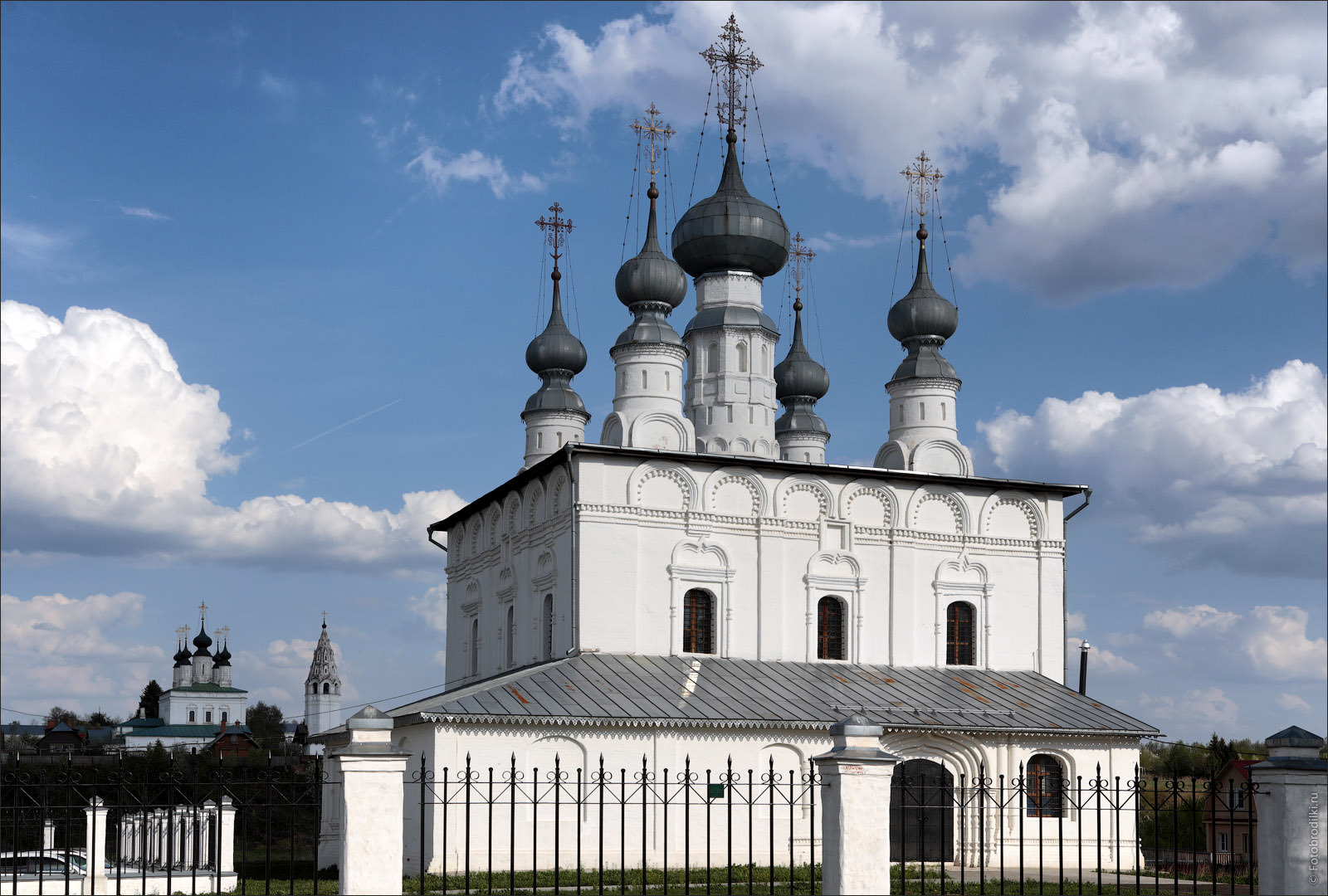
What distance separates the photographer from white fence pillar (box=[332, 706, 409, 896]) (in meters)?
10.3

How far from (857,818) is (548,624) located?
1245 cm

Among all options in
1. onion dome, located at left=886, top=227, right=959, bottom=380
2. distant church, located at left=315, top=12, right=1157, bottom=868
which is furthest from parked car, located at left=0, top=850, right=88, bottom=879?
onion dome, located at left=886, top=227, right=959, bottom=380

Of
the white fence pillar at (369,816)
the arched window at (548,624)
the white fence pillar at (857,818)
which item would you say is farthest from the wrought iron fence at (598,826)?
the white fence pillar at (369,816)

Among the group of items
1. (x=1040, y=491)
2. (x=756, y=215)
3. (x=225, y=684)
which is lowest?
(x=225, y=684)

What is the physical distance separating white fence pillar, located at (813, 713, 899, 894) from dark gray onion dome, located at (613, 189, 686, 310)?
1679cm

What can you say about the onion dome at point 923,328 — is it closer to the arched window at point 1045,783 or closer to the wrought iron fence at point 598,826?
the arched window at point 1045,783

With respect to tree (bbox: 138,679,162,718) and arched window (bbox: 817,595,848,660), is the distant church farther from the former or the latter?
tree (bbox: 138,679,162,718)

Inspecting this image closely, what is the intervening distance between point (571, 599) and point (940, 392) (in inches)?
347

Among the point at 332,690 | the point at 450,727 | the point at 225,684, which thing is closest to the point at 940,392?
the point at 450,727

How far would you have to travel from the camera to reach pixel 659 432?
23891 mm

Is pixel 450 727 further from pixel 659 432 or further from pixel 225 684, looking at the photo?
pixel 225 684

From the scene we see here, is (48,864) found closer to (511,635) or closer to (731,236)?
(511,635)

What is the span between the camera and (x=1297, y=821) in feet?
37.6

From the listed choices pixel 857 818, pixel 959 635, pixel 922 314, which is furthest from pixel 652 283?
pixel 857 818
